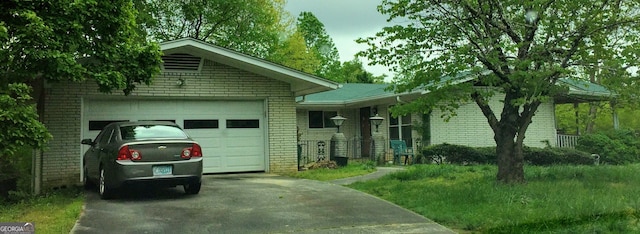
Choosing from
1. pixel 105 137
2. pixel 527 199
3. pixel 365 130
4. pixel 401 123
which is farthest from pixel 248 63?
pixel 365 130

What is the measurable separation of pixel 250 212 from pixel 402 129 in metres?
12.5

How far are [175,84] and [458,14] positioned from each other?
7.47 meters

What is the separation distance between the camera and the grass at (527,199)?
22.4 ft

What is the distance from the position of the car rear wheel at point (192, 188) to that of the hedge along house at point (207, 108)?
154 inches

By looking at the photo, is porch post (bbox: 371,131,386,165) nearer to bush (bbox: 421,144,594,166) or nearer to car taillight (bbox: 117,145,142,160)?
bush (bbox: 421,144,594,166)

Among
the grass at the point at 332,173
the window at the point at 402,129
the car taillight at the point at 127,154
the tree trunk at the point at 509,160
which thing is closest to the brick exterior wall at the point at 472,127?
the window at the point at 402,129

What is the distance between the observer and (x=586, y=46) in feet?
30.9

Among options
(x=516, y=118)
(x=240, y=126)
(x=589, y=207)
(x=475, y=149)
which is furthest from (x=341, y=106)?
(x=589, y=207)

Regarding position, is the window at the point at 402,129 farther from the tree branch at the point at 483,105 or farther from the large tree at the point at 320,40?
the large tree at the point at 320,40

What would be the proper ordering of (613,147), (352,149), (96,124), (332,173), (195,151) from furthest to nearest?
(352,149), (613,147), (332,173), (96,124), (195,151)

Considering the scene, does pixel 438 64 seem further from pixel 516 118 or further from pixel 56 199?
pixel 56 199

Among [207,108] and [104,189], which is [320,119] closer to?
[207,108]

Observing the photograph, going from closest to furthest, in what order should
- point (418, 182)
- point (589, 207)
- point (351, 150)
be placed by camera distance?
point (589, 207), point (418, 182), point (351, 150)

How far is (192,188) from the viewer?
9.65m
